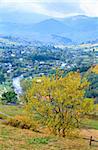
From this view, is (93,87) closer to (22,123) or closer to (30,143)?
(22,123)

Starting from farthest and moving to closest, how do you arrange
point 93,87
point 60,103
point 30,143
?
point 93,87
point 60,103
point 30,143

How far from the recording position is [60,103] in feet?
112

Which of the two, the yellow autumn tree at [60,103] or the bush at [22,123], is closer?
the bush at [22,123]

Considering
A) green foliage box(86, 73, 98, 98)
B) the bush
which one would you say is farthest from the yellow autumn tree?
green foliage box(86, 73, 98, 98)

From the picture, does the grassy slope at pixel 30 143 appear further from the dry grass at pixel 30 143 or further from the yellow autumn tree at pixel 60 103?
the yellow autumn tree at pixel 60 103

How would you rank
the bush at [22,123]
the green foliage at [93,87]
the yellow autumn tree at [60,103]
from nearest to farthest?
the bush at [22,123] → the yellow autumn tree at [60,103] → the green foliage at [93,87]

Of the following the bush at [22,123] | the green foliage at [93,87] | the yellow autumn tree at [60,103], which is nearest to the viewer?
the bush at [22,123]

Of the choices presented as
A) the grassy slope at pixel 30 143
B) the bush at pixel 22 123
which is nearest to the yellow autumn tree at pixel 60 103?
the bush at pixel 22 123

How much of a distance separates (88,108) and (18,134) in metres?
11.5

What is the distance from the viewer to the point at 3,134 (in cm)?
2398

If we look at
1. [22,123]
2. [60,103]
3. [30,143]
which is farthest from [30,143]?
[60,103]

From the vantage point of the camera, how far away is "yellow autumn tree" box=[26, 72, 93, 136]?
111 ft

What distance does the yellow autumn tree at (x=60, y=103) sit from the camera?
33938 millimetres

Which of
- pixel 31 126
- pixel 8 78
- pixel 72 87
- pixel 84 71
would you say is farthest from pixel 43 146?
pixel 8 78
